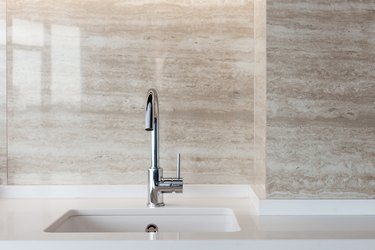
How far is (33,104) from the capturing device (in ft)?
5.47

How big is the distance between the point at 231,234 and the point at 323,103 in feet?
1.63

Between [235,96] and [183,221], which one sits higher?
[235,96]

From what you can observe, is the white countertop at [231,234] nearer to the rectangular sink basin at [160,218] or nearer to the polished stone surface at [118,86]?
the rectangular sink basin at [160,218]

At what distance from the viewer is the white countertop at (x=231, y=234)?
1073mm

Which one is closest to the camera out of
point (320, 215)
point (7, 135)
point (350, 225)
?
point (350, 225)

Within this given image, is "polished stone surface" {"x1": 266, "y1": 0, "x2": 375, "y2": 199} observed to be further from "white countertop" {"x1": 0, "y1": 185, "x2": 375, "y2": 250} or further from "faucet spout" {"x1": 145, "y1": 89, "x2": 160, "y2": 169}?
"faucet spout" {"x1": 145, "y1": 89, "x2": 160, "y2": 169}

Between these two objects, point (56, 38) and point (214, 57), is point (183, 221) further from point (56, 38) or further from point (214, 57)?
point (56, 38)

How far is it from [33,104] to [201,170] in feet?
2.06

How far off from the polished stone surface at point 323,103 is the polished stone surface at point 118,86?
30 cm

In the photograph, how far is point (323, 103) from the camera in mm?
1378

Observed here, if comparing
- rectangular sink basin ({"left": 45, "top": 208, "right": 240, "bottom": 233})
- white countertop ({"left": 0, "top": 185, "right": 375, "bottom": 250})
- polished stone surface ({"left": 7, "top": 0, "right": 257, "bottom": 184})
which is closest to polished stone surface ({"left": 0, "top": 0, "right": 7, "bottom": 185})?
A: polished stone surface ({"left": 7, "top": 0, "right": 257, "bottom": 184})

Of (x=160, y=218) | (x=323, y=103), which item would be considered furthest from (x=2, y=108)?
(x=323, y=103)

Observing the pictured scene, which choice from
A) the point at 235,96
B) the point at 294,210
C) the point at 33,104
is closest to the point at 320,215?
the point at 294,210

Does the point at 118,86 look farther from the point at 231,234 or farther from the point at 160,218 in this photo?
the point at 231,234
